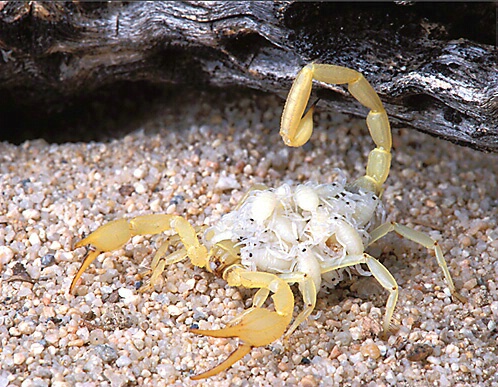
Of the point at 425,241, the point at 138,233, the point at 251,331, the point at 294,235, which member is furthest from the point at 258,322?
the point at 425,241

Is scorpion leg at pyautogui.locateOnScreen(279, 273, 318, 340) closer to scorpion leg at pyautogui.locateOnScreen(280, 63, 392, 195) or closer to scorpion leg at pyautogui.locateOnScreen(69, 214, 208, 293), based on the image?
scorpion leg at pyautogui.locateOnScreen(69, 214, 208, 293)

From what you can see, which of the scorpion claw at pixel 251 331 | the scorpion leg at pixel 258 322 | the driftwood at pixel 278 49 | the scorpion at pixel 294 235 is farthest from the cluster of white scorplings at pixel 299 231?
the driftwood at pixel 278 49

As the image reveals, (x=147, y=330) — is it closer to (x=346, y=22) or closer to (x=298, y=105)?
(x=298, y=105)

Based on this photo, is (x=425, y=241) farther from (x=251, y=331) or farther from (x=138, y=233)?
(x=138, y=233)

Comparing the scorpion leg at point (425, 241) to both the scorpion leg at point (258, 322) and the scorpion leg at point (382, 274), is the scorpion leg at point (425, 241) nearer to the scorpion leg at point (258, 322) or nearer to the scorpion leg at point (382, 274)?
the scorpion leg at point (382, 274)

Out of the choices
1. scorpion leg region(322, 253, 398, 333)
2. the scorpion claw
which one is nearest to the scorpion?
scorpion leg region(322, 253, 398, 333)

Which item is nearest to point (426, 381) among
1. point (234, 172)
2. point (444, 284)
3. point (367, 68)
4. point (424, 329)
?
point (424, 329)
